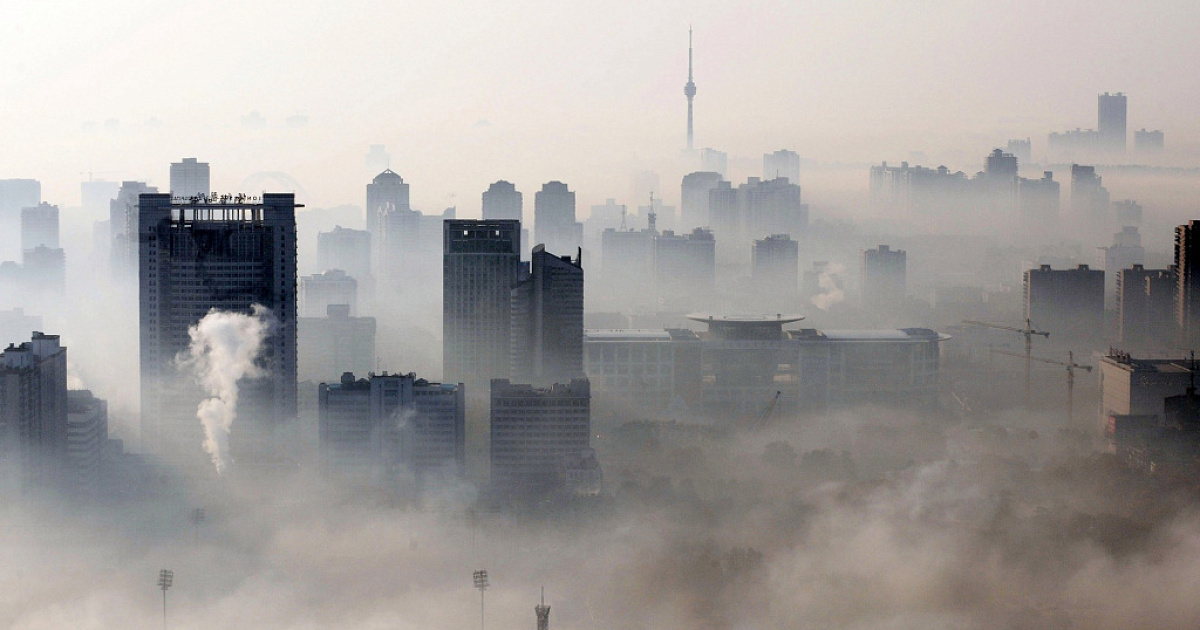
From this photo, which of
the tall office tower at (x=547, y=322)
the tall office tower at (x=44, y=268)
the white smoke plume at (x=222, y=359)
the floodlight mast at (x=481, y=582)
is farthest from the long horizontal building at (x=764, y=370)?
the tall office tower at (x=44, y=268)

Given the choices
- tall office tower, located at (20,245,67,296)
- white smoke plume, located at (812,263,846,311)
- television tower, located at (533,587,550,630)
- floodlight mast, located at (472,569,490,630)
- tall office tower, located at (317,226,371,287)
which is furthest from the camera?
white smoke plume, located at (812,263,846,311)

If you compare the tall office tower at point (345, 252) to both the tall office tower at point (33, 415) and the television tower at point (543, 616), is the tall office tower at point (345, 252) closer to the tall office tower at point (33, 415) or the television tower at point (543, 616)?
the tall office tower at point (33, 415)

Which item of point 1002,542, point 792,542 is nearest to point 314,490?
point 792,542

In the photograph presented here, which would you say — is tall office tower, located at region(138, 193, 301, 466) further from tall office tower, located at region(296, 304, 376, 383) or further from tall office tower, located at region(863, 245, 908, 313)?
tall office tower, located at region(863, 245, 908, 313)

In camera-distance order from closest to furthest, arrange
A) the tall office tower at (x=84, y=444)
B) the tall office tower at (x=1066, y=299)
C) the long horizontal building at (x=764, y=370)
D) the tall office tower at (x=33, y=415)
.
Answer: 1. the tall office tower at (x=33, y=415)
2. the tall office tower at (x=84, y=444)
3. the long horizontal building at (x=764, y=370)
4. the tall office tower at (x=1066, y=299)

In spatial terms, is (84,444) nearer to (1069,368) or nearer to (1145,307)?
(1069,368)

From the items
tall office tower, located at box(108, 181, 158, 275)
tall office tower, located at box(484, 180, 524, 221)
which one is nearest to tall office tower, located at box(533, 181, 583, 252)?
tall office tower, located at box(484, 180, 524, 221)

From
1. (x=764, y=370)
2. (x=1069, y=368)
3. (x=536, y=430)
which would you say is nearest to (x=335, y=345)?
(x=764, y=370)
